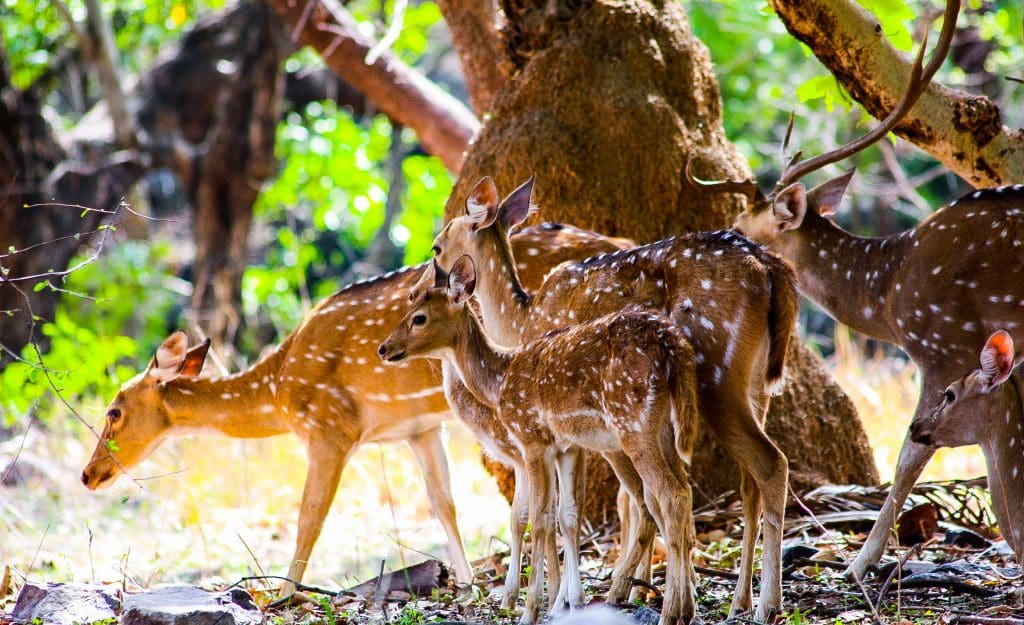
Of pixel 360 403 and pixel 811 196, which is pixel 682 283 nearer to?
pixel 811 196

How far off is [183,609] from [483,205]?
2.38 metres

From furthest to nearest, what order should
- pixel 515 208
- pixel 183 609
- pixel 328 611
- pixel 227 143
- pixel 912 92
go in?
pixel 227 143 < pixel 515 208 < pixel 912 92 < pixel 328 611 < pixel 183 609

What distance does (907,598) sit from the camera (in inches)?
190

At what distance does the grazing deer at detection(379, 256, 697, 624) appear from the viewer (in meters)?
4.22

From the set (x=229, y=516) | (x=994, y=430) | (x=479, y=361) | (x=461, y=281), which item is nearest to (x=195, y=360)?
(x=229, y=516)

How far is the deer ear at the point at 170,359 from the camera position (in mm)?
6719

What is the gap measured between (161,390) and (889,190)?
1062 cm

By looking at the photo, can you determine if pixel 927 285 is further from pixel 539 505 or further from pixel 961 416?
pixel 539 505

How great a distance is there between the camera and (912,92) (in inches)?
195

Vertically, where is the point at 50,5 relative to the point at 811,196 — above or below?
above

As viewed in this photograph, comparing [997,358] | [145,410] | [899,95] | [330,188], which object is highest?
[330,188]

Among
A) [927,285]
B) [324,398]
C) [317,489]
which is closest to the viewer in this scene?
[927,285]

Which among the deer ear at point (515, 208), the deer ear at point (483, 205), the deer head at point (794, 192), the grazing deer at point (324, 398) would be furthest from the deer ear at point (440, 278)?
the deer head at point (794, 192)

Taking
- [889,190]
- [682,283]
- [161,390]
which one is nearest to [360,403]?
[161,390]
